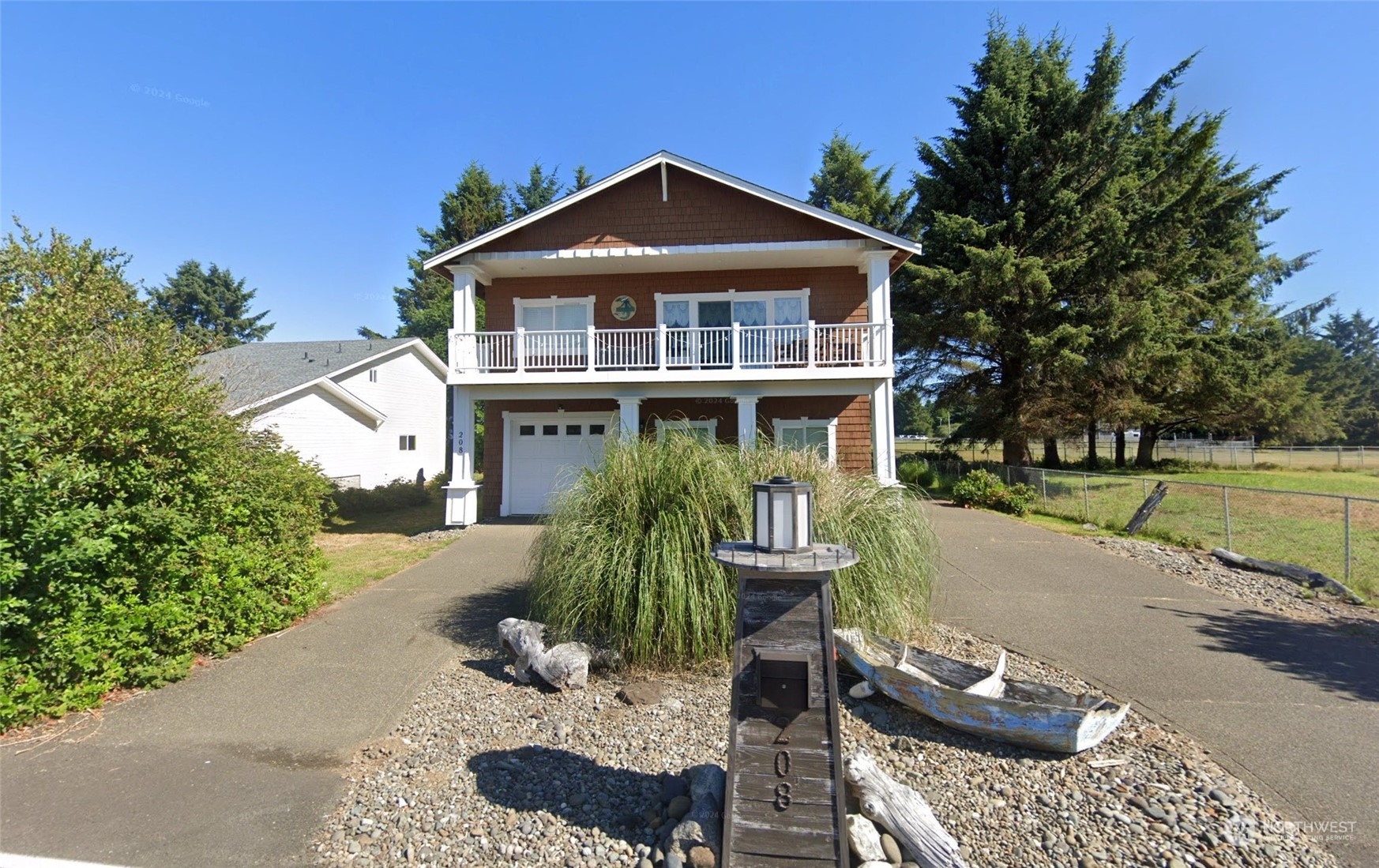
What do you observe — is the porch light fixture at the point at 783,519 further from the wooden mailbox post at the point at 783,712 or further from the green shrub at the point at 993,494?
the green shrub at the point at 993,494

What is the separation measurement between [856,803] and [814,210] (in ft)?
40.0

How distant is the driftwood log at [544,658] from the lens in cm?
459

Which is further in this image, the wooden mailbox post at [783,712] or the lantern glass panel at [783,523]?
the lantern glass panel at [783,523]

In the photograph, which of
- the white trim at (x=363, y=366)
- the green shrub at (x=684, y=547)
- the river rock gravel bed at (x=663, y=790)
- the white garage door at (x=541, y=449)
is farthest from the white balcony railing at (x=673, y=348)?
the river rock gravel bed at (x=663, y=790)

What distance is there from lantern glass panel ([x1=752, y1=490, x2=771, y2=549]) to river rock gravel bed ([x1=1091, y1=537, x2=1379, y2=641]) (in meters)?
7.01

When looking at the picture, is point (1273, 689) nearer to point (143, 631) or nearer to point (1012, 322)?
point (143, 631)

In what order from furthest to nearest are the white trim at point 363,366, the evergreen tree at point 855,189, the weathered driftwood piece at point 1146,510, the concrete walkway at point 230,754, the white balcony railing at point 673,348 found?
the evergreen tree at point 855,189, the white trim at point 363,366, the white balcony railing at point 673,348, the weathered driftwood piece at point 1146,510, the concrete walkway at point 230,754

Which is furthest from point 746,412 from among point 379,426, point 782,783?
point 379,426

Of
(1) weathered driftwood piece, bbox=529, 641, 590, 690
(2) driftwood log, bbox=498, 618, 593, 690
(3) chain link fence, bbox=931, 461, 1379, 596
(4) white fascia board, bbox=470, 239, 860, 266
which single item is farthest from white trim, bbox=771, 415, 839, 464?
(1) weathered driftwood piece, bbox=529, 641, 590, 690

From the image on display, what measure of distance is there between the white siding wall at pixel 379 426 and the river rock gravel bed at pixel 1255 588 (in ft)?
54.2

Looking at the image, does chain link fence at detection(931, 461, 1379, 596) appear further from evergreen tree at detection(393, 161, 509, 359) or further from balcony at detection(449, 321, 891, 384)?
evergreen tree at detection(393, 161, 509, 359)

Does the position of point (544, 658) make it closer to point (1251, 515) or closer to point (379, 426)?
point (1251, 515)

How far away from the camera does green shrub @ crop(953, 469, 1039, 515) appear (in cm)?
1472

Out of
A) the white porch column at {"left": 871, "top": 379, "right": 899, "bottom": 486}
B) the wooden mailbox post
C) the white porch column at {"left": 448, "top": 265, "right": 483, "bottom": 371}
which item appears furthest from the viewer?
the white porch column at {"left": 871, "top": 379, "right": 899, "bottom": 486}
